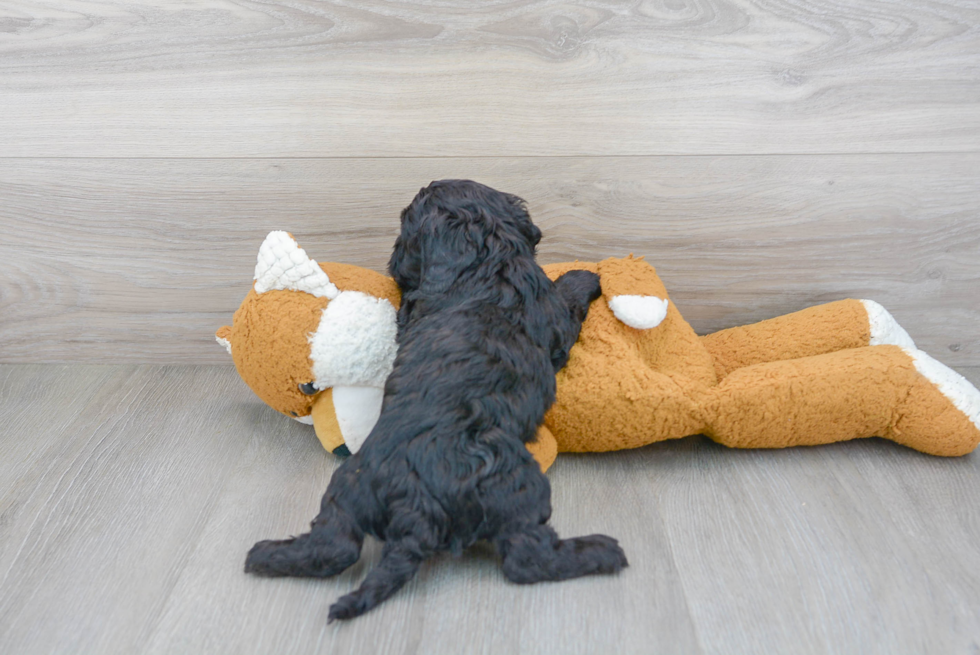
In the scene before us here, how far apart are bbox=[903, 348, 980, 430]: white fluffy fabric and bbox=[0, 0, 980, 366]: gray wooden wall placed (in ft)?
0.99

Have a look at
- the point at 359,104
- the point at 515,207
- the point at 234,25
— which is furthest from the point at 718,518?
the point at 234,25

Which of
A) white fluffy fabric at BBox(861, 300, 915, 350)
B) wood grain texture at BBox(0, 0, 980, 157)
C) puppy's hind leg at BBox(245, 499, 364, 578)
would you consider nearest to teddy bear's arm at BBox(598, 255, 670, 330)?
wood grain texture at BBox(0, 0, 980, 157)

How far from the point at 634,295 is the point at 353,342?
16.3 inches

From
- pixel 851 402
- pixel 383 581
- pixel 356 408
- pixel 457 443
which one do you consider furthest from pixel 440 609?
pixel 851 402

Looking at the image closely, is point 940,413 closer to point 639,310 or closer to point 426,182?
point 639,310

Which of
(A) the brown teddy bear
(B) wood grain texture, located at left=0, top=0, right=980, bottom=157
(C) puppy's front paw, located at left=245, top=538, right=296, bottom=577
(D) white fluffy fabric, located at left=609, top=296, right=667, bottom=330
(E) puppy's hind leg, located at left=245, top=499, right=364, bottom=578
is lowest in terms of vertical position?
(C) puppy's front paw, located at left=245, top=538, right=296, bottom=577

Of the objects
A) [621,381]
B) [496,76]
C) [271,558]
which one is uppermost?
[496,76]

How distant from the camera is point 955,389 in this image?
104 cm

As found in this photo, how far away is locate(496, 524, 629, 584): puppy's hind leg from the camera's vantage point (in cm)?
82

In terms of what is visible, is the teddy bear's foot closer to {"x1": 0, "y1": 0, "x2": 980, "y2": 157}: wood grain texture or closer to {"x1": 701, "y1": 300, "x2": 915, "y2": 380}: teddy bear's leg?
{"x1": 701, "y1": 300, "x2": 915, "y2": 380}: teddy bear's leg

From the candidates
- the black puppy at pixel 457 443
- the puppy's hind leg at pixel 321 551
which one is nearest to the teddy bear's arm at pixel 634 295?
the black puppy at pixel 457 443

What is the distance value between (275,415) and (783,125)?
1.02 metres

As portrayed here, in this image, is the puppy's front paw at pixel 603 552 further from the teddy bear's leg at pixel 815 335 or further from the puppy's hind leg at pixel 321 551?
the teddy bear's leg at pixel 815 335

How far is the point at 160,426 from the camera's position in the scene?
48.3 inches
